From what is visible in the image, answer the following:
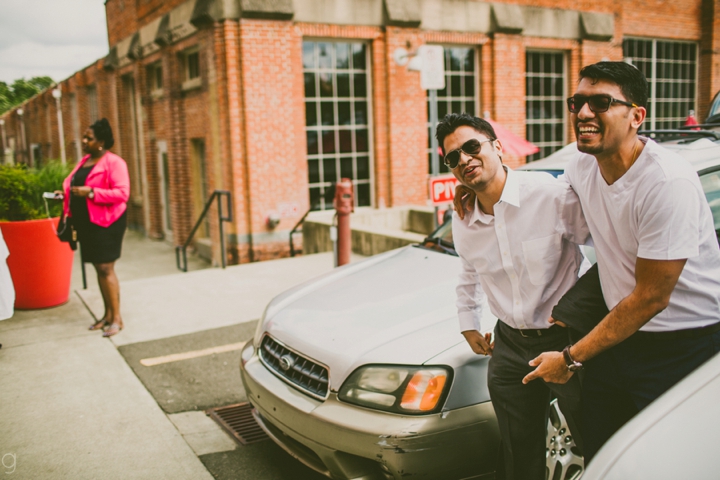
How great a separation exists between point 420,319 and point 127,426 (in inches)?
91.7

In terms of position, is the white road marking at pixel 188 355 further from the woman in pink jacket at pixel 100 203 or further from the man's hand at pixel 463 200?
the man's hand at pixel 463 200

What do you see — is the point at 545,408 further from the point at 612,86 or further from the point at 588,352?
the point at 612,86

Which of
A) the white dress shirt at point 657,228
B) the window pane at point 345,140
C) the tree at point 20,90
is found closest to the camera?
the white dress shirt at point 657,228

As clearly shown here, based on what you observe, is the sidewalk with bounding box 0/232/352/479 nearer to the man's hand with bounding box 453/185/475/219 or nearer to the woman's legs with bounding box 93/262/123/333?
the woman's legs with bounding box 93/262/123/333

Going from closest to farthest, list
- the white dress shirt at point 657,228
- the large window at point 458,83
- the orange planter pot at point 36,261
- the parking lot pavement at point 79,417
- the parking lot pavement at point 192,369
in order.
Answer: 1. the white dress shirt at point 657,228
2. the parking lot pavement at point 79,417
3. the parking lot pavement at point 192,369
4. the orange planter pot at point 36,261
5. the large window at point 458,83

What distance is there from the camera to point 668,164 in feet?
6.55

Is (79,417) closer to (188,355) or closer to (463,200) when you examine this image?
(188,355)

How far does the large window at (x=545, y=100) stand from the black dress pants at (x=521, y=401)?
1261 centimetres

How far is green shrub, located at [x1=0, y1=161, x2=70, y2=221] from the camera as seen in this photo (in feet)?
21.9

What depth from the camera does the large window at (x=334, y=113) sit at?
11.8 meters

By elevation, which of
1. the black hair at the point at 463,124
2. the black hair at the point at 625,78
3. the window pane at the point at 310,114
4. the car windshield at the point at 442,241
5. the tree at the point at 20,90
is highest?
the tree at the point at 20,90

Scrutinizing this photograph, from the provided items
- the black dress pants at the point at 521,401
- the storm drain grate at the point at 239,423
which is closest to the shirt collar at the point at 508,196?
the black dress pants at the point at 521,401

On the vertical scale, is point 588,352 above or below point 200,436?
above

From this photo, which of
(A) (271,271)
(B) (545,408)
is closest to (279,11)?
(A) (271,271)
